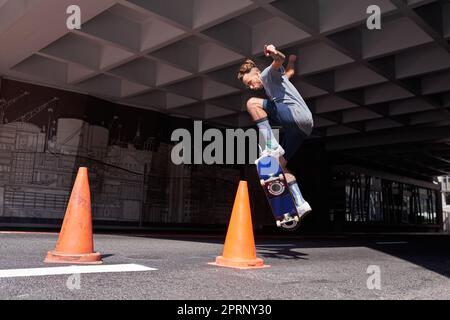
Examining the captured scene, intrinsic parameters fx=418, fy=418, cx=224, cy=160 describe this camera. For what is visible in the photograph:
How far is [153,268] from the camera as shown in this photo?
347 centimetres

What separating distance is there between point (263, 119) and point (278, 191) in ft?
2.58

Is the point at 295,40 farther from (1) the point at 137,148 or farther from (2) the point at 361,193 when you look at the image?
(2) the point at 361,193

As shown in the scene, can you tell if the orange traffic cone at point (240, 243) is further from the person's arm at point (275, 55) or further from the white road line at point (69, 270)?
the person's arm at point (275, 55)

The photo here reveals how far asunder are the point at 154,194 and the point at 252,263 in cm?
1263

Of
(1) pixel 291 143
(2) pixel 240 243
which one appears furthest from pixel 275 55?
(2) pixel 240 243

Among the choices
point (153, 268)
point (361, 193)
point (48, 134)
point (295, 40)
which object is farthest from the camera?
point (361, 193)

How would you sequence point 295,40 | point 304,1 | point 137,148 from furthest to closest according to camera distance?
point 137,148, point 295,40, point 304,1

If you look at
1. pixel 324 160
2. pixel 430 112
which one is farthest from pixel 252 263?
pixel 324 160

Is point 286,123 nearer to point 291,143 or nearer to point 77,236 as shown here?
point 291,143

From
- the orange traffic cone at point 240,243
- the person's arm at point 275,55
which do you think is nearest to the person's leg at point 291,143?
the person's arm at point 275,55

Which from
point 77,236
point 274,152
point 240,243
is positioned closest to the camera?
point 77,236

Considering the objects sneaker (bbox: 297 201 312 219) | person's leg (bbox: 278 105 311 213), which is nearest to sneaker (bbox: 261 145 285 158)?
person's leg (bbox: 278 105 311 213)

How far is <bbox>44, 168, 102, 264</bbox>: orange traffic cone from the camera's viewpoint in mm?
3623

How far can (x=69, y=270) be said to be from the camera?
3129 mm
